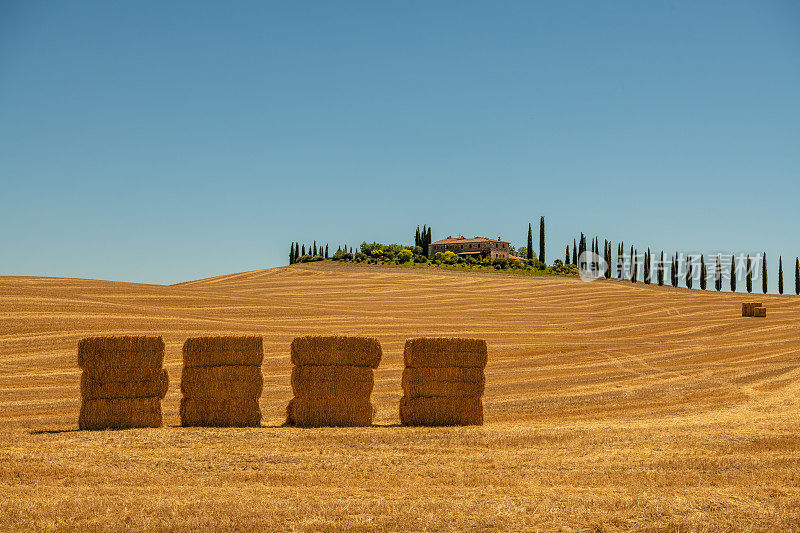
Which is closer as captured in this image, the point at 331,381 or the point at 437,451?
the point at 437,451

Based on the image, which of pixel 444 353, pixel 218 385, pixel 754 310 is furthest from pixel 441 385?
pixel 754 310

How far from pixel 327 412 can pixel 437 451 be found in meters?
3.66

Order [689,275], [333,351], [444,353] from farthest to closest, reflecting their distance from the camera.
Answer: [689,275] → [444,353] → [333,351]

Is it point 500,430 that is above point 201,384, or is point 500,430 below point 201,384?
below

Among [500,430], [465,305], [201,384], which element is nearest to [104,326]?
[201,384]

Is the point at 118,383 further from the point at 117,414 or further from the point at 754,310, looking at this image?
the point at 754,310

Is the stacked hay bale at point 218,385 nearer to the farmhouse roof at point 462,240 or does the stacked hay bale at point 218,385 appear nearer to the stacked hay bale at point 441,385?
the stacked hay bale at point 441,385

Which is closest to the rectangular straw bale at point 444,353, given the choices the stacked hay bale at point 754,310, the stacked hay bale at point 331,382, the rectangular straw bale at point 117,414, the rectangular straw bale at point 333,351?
the rectangular straw bale at point 333,351

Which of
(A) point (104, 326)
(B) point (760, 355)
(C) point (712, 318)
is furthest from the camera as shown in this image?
(C) point (712, 318)

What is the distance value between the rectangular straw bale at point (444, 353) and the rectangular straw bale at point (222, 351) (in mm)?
3556

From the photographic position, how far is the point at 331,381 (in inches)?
622

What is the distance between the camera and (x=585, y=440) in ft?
45.7

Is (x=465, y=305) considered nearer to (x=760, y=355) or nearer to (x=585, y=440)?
(x=760, y=355)

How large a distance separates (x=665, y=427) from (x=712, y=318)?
136 feet
